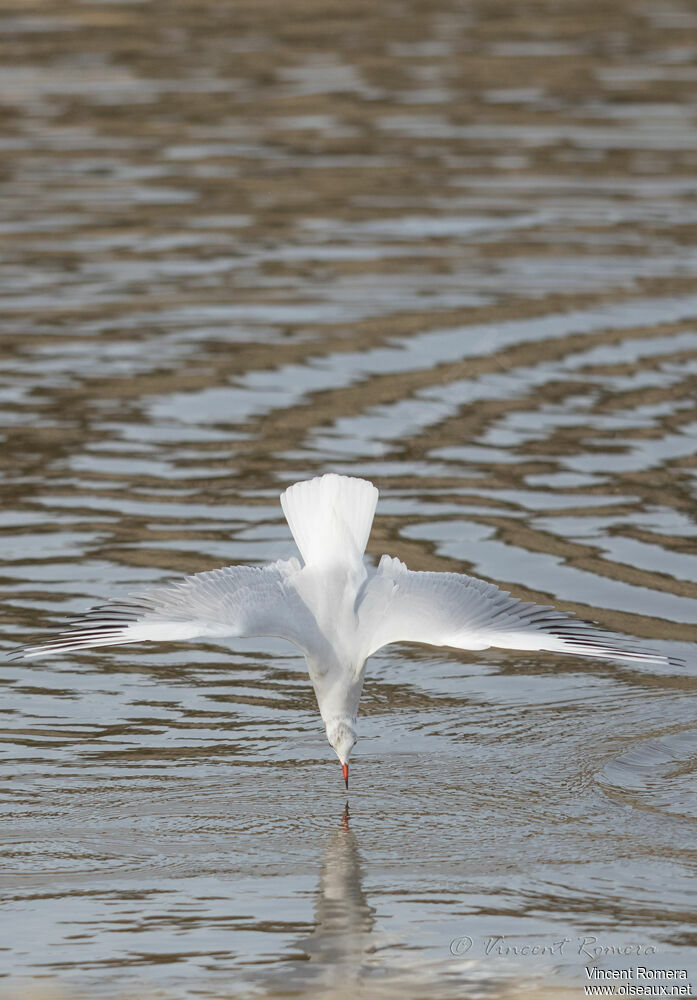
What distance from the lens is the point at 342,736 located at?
634cm

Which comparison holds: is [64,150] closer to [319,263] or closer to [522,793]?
[319,263]

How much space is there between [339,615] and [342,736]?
0.38m

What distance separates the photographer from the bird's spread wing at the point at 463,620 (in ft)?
20.0

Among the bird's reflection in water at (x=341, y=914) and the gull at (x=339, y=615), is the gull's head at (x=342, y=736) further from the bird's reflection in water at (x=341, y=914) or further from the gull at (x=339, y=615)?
the bird's reflection in water at (x=341, y=914)

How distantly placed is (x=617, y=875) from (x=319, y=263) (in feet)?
25.2

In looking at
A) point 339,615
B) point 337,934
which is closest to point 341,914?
point 337,934

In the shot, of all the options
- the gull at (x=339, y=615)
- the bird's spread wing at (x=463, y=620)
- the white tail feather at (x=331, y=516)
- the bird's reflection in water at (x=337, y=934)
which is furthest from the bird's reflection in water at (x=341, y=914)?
the white tail feather at (x=331, y=516)

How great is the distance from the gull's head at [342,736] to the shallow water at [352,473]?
0.70ft

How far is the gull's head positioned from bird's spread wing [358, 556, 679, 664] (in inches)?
9.3

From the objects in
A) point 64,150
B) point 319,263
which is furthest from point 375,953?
point 64,150

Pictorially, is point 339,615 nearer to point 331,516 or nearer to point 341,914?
point 331,516

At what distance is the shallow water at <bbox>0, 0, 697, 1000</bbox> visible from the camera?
19.2 feet

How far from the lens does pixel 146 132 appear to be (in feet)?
55.5

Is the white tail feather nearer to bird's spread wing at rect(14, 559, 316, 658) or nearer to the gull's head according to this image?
bird's spread wing at rect(14, 559, 316, 658)
